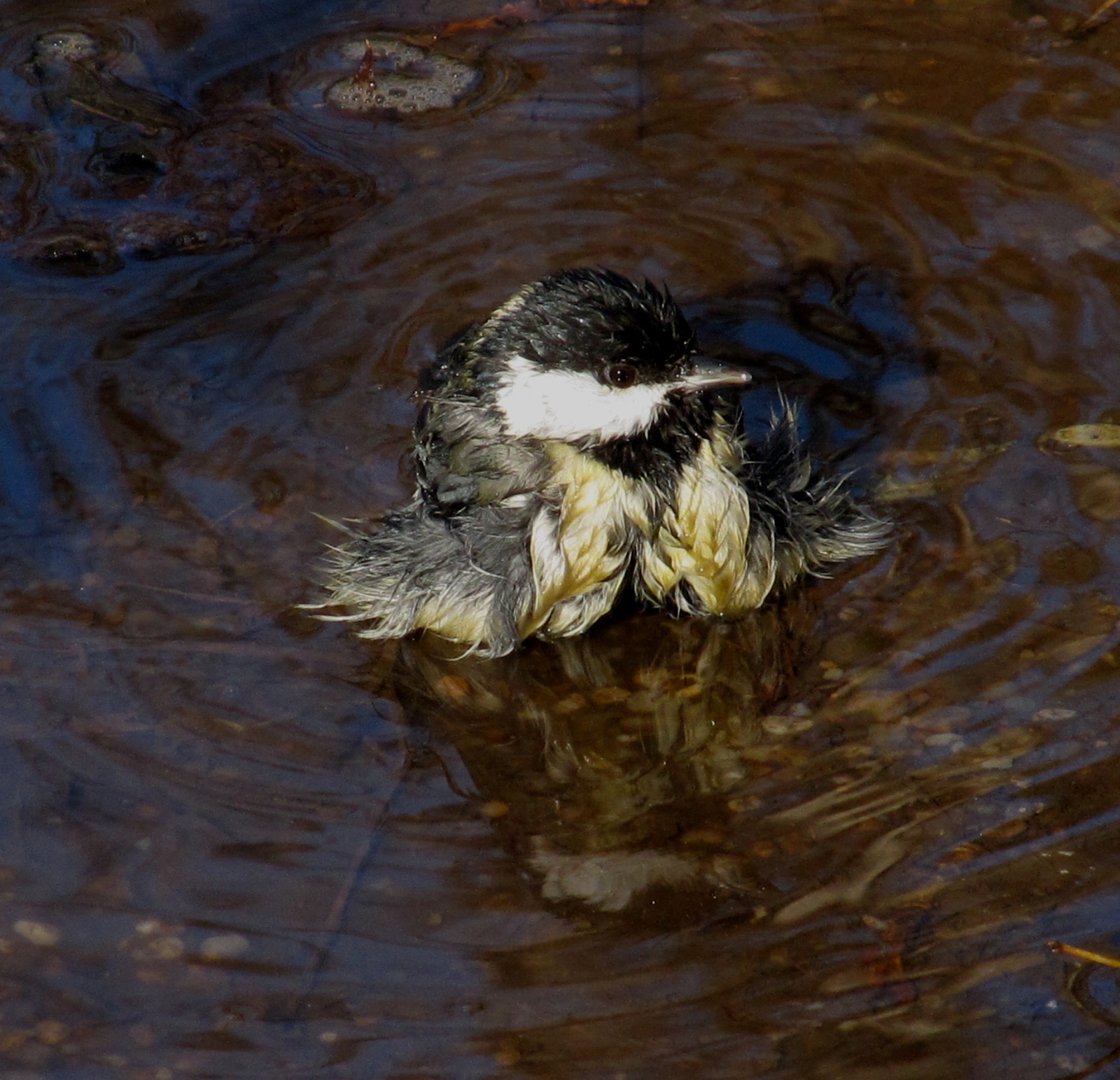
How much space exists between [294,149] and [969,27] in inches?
123

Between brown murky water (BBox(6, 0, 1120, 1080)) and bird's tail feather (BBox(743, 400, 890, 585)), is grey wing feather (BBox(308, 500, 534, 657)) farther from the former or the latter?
bird's tail feather (BBox(743, 400, 890, 585))

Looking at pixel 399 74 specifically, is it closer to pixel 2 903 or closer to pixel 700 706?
pixel 700 706

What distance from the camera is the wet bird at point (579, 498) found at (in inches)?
180

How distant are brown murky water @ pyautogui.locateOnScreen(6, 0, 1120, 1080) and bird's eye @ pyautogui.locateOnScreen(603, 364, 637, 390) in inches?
35.6

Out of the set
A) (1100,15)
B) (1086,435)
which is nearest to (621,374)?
(1086,435)

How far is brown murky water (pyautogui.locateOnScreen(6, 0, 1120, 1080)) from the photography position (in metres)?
3.73

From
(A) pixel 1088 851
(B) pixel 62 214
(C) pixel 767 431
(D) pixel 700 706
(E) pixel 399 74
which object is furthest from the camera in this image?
(E) pixel 399 74

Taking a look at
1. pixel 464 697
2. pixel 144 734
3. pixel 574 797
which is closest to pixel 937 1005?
pixel 574 797

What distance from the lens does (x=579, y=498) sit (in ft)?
15.3

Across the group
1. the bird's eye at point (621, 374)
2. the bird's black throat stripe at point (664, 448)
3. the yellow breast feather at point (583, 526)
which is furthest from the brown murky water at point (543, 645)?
the bird's eye at point (621, 374)

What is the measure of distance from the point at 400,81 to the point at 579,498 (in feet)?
10.6

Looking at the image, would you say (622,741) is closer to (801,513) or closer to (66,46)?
(801,513)

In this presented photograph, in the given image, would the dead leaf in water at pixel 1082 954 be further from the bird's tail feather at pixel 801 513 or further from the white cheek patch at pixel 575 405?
the white cheek patch at pixel 575 405

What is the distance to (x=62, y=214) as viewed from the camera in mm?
6418
